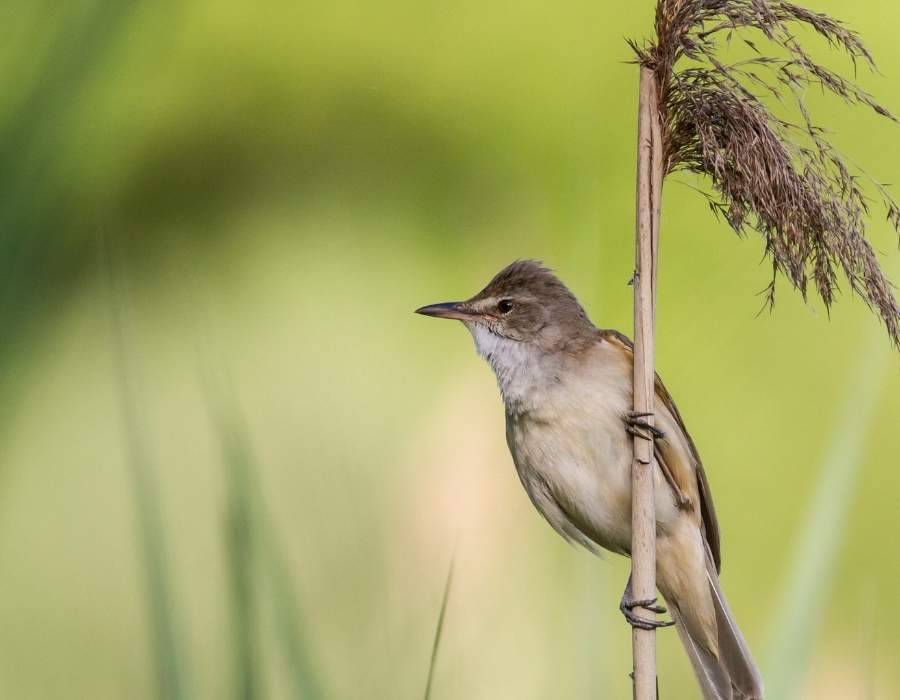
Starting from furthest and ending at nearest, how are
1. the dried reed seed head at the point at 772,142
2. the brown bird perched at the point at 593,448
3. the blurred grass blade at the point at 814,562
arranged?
1. the brown bird perched at the point at 593,448
2. the blurred grass blade at the point at 814,562
3. the dried reed seed head at the point at 772,142

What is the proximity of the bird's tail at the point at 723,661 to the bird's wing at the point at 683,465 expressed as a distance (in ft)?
0.14

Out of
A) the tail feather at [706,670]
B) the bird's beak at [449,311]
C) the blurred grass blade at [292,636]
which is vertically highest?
the bird's beak at [449,311]

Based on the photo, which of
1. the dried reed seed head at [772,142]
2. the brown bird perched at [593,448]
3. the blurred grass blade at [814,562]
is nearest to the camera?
the dried reed seed head at [772,142]

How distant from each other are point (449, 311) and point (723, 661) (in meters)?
0.49

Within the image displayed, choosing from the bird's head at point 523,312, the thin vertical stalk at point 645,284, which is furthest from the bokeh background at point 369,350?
the thin vertical stalk at point 645,284

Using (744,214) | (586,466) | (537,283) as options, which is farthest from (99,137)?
(744,214)

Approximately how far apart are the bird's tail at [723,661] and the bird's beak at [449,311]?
15.5 inches

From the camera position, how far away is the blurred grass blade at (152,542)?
0.73 metres

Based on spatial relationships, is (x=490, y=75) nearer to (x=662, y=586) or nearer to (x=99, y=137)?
(x=99, y=137)

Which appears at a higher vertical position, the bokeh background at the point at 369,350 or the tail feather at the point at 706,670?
the bokeh background at the point at 369,350

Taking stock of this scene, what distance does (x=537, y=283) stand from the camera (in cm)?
125

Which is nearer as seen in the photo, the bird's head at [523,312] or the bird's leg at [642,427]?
the bird's leg at [642,427]

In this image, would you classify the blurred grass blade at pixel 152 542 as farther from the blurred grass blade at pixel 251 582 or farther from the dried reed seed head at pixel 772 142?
the dried reed seed head at pixel 772 142

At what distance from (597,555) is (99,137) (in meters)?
0.74
